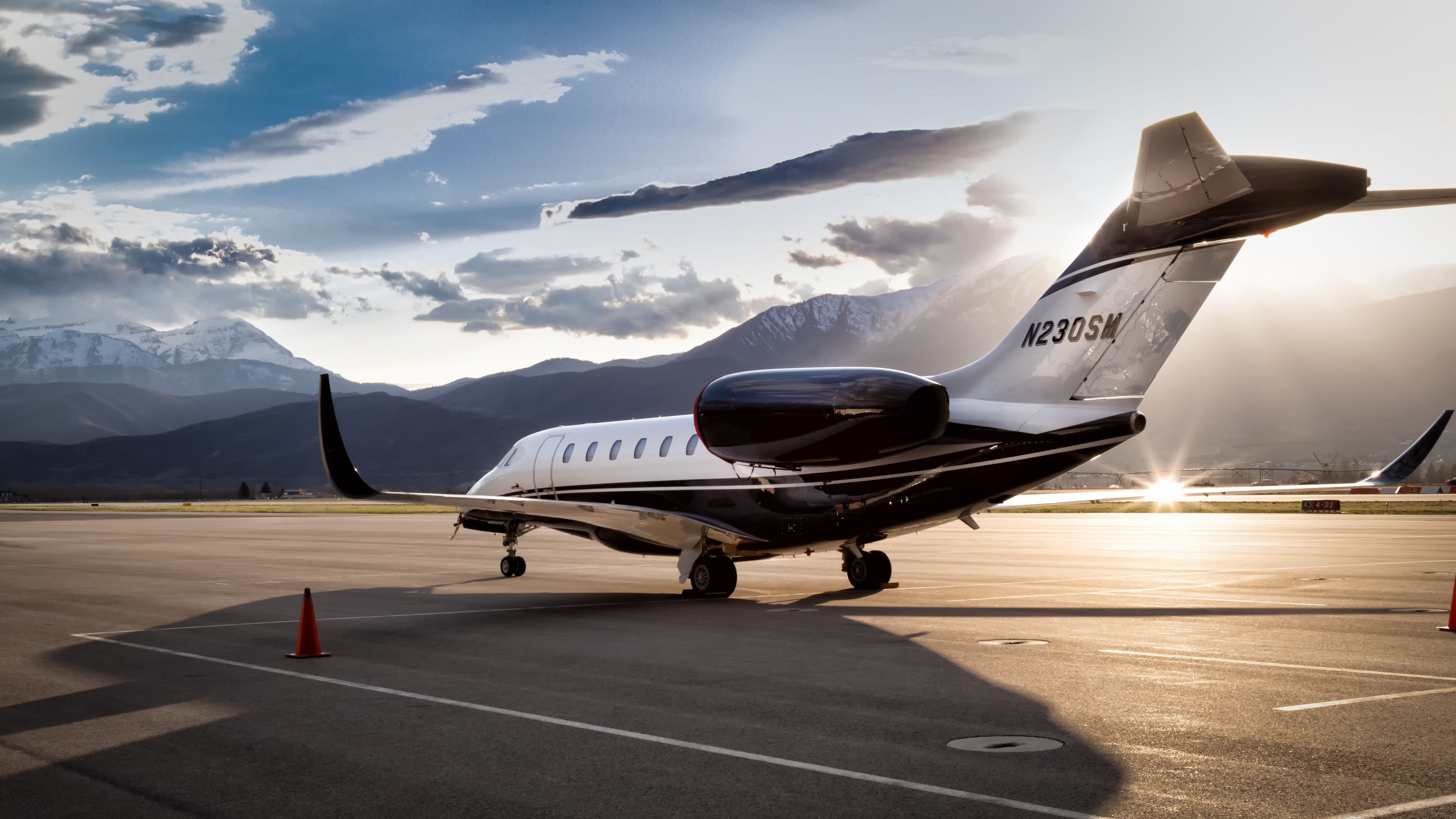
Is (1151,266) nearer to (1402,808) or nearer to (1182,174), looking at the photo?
(1182,174)

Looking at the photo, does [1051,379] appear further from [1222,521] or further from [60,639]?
[1222,521]

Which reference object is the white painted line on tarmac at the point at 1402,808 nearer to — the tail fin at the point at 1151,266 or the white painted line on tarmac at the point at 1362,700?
the white painted line on tarmac at the point at 1362,700

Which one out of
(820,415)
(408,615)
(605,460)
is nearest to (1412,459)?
(820,415)

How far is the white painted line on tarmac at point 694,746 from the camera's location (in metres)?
6.29

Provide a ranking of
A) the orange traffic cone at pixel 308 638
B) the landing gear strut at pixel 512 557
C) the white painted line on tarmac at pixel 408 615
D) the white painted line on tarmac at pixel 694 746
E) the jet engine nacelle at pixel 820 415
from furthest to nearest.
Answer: the landing gear strut at pixel 512 557 → the white painted line on tarmac at pixel 408 615 → the jet engine nacelle at pixel 820 415 → the orange traffic cone at pixel 308 638 → the white painted line on tarmac at pixel 694 746

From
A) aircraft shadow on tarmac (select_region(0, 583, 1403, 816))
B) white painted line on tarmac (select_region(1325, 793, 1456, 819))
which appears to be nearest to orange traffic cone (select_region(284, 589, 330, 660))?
aircraft shadow on tarmac (select_region(0, 583, 1403, 816))

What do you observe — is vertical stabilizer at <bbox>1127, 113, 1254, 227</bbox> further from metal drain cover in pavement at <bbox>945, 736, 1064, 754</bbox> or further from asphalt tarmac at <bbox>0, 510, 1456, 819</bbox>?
metal drain cover in pavement at <bbox>945, 736, 1064, 754</bbox>

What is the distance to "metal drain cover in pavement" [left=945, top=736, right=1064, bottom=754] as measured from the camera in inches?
298

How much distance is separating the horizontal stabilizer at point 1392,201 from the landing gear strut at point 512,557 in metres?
16.1

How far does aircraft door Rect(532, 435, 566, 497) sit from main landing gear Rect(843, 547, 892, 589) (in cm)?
653

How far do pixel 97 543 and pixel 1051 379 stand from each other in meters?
34.8

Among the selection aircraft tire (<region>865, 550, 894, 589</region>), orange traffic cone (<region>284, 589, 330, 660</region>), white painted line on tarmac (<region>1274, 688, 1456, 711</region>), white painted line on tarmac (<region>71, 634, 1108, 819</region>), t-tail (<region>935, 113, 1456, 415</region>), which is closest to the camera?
white painted line on tarmac (<region>71, 634, 1108, 819</region>)

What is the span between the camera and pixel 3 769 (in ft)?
24.8

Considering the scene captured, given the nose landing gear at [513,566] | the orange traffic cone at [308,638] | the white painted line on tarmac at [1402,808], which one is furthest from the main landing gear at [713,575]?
the white painted line on tarmac at [1402,808]
